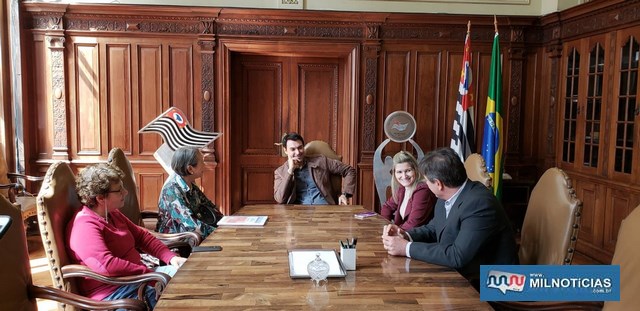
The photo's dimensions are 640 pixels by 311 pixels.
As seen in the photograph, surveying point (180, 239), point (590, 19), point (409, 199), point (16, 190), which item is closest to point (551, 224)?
point (409, 199)

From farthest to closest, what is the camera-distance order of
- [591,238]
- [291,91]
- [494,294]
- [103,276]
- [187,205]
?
[291,91]
[591,238]
[187,205]
[103,276]
[494,294]

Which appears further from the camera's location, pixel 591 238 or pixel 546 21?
pixel 546 21

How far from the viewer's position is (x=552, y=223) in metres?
2.27

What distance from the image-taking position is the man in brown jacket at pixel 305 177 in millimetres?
3801

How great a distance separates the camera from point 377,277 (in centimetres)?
188

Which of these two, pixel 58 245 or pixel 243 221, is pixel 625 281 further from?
pixel 58 245

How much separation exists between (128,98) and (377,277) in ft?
13.9

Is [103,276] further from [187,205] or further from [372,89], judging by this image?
[372,89]

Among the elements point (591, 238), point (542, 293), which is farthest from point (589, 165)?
point (542, 293)

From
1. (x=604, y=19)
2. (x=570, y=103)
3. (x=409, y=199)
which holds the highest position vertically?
(x=604, y=19)

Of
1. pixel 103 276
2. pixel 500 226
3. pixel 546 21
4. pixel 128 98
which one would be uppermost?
pixel 546 21

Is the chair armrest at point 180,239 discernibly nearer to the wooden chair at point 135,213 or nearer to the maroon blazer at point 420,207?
the wooden chair at point 135,213

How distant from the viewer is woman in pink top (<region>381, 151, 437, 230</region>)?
115 inches

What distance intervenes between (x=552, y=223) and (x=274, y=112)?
3837 mm
